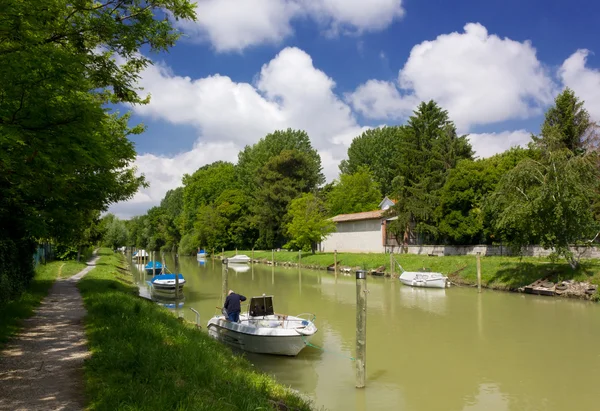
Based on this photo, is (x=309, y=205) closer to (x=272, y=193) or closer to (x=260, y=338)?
(x=272, y=193)

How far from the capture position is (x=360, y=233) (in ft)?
180

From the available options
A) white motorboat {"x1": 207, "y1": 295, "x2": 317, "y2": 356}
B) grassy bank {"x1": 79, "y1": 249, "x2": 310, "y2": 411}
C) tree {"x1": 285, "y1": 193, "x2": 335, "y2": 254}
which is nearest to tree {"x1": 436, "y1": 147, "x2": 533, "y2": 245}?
tree {"x1": 285, "y1": 193, "x2": 335, "y2": 254}

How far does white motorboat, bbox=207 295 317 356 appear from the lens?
13422 mm

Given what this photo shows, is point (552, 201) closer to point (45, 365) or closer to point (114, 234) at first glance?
point (45, 365)

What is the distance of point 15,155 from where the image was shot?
6922 mm

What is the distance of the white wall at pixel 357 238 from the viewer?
52.0 meters

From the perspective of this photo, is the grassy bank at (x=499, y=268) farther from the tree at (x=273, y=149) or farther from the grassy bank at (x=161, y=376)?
the tree at (x=273, y=149)

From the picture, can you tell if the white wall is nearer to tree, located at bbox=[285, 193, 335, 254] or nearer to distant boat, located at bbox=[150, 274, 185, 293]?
tree, located at bbox=[285, 193, 335, 254]

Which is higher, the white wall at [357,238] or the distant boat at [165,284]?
the white wall at [357,238]

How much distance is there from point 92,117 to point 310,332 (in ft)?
30.4

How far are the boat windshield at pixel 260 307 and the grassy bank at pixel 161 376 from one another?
4.63m

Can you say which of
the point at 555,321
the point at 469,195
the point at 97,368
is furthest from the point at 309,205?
the point at 97,368

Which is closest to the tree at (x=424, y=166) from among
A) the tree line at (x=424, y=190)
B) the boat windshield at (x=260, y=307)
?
the tree line at (x=424, y=190)

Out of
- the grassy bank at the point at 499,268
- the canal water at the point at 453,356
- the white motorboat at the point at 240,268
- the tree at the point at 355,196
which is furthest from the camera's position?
the tree at the point at 355,196
